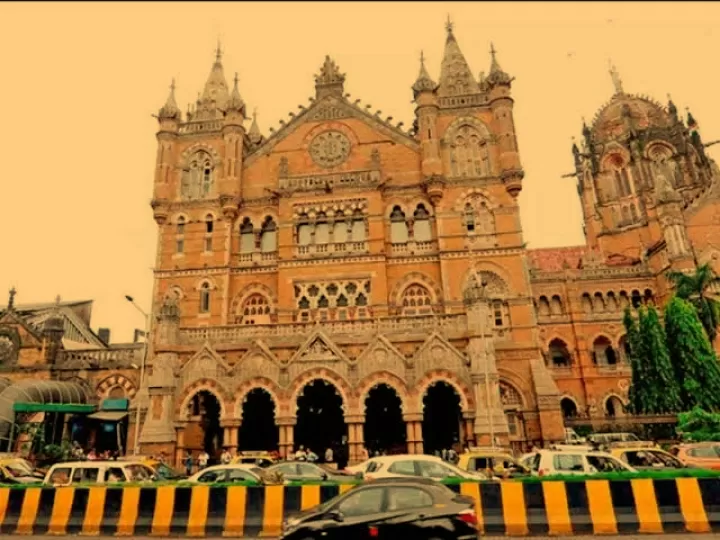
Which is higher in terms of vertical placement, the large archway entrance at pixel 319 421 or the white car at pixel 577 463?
the large archway entrance at pixel 319 421

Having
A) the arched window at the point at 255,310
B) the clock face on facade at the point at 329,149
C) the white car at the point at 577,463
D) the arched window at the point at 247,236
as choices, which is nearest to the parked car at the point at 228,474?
the white car at the point at 577,463

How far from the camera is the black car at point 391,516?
26.6ft

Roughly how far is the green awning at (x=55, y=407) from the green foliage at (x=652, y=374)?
34.3m

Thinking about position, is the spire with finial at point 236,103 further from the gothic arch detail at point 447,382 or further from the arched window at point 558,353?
the arched window at point 558,353

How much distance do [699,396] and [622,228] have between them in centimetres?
2877

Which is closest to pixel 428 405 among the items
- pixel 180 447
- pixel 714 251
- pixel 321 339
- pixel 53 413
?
pixel 321 339

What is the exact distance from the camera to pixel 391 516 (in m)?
8.25

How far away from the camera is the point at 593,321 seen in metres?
42.4

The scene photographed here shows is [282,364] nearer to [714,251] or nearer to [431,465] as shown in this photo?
[431,465]

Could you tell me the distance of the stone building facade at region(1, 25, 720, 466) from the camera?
77.0 feet

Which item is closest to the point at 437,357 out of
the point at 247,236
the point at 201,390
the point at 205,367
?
the point at 205,367

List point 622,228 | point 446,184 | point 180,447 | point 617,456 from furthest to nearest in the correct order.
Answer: point 622,228
point 446,184
point 180,447
point 617,456

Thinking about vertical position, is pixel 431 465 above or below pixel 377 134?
below

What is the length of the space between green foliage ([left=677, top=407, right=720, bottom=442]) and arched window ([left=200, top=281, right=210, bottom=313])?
27974mm
